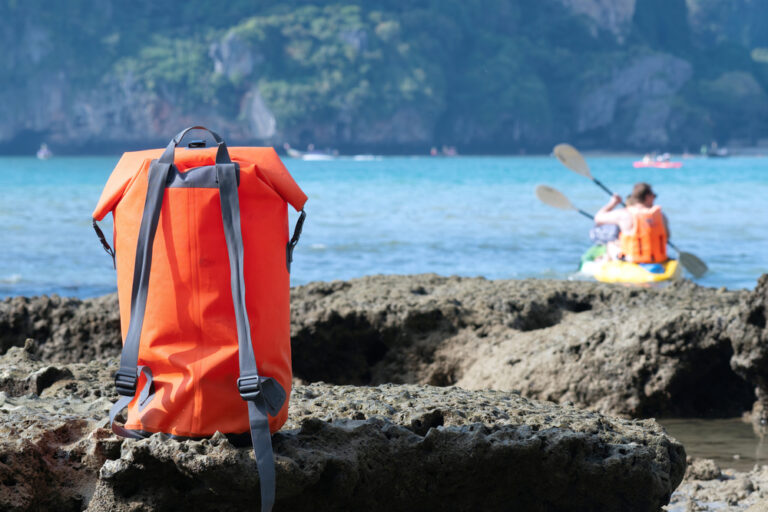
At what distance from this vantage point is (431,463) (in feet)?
9.89

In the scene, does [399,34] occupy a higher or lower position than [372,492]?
higher

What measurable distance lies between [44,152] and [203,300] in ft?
312

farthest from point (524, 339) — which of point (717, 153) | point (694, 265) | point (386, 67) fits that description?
point (717, 153)

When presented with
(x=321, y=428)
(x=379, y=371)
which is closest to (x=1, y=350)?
(x=379, y=371)

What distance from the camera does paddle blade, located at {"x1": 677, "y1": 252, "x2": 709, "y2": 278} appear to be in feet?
42.1

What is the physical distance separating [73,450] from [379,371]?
3.14 m

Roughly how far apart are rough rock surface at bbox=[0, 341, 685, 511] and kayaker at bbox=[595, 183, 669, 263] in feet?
24.9

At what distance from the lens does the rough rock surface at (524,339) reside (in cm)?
545

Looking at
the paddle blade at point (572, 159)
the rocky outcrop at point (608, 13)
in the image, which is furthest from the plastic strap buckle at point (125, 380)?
the rocky outcrop at point (608, 13)

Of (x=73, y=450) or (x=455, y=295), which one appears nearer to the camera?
(x=73, y=450)

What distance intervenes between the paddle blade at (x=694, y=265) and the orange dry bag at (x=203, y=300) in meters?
11.0

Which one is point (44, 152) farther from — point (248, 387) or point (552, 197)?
point (248, 387)

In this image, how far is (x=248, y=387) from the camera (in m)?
2.61

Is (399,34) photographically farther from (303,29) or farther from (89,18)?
(89,18)
